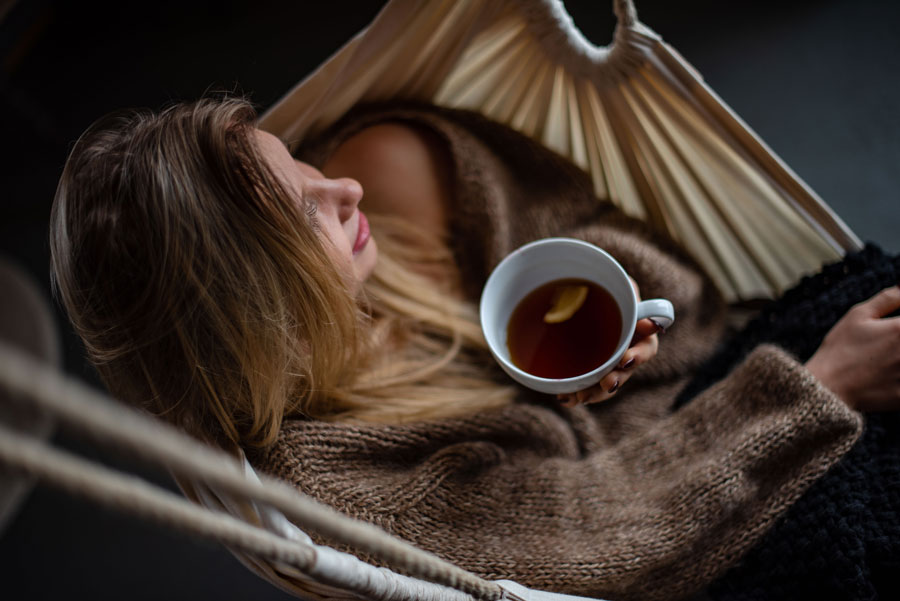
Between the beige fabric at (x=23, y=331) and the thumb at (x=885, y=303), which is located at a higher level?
the thumb at (x=885, y=303)

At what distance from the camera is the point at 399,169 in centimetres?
91

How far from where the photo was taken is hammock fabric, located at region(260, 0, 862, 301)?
2.48 ft

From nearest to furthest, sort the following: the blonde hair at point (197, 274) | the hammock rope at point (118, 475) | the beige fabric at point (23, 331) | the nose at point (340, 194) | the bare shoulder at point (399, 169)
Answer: the hammock rope at point (118, 475) → the blonde hair at point (197, 274) → the nose at point (340, 194) → the bare shoulder at point (399, 169) → the beige fabric at point (23, 331)

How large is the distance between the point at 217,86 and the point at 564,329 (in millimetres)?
1022

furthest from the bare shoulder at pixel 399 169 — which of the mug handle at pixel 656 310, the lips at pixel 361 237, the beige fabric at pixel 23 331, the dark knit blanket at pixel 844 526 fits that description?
the beige fabric at pixel 23 331

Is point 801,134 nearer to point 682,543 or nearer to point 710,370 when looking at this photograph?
point 710,370

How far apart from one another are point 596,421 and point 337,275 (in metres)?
0.43

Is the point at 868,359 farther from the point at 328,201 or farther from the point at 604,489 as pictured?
the point at 328,201

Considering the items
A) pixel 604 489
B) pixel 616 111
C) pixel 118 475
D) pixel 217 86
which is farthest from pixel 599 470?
pixel 217 86

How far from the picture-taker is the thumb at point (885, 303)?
2.36 ft

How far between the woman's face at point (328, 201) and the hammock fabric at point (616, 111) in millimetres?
163

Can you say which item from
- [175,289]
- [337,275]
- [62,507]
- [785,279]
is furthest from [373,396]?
[62,507]

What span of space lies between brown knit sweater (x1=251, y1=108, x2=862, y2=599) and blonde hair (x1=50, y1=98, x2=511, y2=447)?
9 cm

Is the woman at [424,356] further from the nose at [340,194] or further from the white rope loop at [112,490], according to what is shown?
the white rope loop at [112,490]
